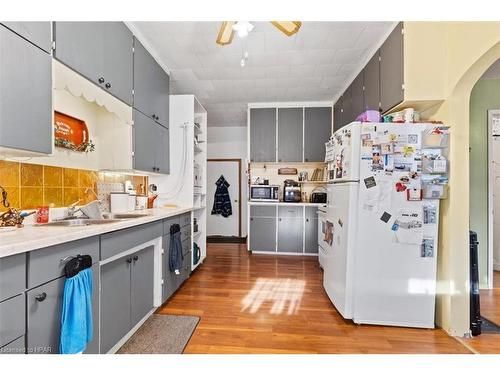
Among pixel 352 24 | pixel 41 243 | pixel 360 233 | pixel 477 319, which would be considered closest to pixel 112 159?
pixel 41 243

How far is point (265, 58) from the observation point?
280cm

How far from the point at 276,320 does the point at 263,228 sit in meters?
2.19

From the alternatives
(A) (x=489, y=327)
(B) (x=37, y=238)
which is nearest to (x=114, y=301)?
(B) (x=37, y=238)

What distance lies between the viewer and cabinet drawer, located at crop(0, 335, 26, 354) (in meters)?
0.91

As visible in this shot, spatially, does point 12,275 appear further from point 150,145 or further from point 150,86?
point 150,86

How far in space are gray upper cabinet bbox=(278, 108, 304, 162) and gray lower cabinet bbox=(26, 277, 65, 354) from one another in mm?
3687

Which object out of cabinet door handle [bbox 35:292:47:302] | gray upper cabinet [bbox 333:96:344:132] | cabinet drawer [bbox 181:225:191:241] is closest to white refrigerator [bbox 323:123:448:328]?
cabinet drawer [bbox 181:225:191:241]

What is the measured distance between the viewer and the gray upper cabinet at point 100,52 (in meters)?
1.53

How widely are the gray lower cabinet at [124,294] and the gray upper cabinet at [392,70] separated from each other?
254cm

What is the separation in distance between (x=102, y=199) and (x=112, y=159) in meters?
0.39

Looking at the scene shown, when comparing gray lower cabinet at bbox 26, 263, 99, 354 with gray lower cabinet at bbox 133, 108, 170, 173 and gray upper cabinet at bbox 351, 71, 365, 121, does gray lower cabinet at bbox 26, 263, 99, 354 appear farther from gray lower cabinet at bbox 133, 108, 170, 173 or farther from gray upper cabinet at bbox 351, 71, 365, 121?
gray upper cabinet at bbox 351, 71, 365, 121

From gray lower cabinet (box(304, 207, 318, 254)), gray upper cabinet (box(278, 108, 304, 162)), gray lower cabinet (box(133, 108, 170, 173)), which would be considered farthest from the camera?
gray upper cabinet (box(278, 108, 304, 162))

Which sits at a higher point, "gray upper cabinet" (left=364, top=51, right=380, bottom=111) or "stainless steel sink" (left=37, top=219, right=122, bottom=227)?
"gray upper cabinet" (left=364, top=51, right=380, bottom=111)
